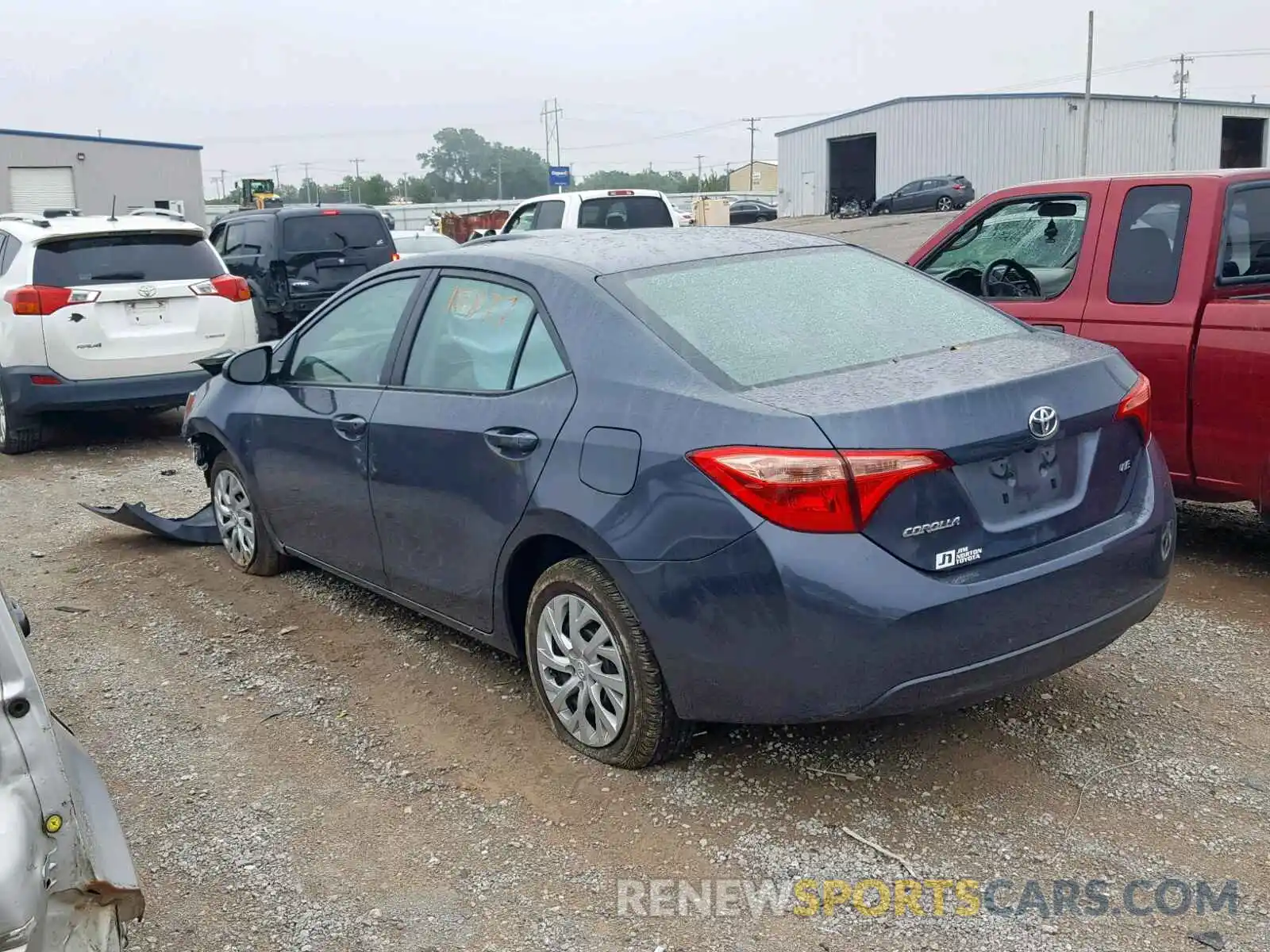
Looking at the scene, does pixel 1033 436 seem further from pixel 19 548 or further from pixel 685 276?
pixel 19 548

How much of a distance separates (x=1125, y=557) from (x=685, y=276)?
1645 millimetres

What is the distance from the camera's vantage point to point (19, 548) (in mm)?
6672

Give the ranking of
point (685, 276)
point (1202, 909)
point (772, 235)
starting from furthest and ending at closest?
point (772, 235) → point (685, 276) → point (1202, 909)

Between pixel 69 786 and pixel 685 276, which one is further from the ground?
pixel 685 276

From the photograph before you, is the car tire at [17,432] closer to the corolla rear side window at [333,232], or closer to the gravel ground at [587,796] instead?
the gravel ground at [587,796]

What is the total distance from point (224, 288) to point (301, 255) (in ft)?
14.9

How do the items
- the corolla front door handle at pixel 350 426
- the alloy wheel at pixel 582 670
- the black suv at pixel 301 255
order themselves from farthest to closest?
the black suv at pixel 301 255 → the corolla front door handle at pixel 350 426 → the alloy wheel at pixel 582 670

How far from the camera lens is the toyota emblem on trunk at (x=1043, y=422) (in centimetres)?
335

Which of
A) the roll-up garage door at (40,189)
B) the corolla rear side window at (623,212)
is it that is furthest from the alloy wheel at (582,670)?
the roll-up garage door at (40,189)

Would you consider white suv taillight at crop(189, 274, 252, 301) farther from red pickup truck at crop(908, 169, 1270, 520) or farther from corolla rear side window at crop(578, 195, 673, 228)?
red pickup truck at crop(908, 169, 1270, 520)

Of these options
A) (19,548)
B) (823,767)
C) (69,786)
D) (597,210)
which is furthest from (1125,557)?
(597,210)

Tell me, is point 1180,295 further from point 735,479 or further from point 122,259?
point 122,259

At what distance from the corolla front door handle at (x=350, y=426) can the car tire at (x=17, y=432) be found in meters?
5.44

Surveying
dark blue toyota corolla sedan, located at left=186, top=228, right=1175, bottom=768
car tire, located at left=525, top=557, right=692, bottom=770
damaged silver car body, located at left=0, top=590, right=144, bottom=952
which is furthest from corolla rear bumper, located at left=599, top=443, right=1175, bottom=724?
damaged silver car body, located at left=0, top=590, right=144, bottom=952
